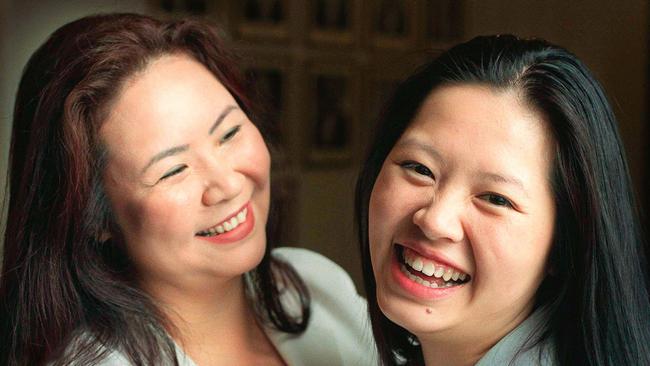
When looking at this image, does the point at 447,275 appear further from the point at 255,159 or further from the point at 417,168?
the point at 255,159

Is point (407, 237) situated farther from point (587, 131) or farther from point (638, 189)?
point (638, 189)

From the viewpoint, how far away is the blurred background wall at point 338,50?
2818 millimetres

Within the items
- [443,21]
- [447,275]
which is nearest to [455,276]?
[447,275]

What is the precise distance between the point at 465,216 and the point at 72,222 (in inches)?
25.8

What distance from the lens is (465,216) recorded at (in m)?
0.99

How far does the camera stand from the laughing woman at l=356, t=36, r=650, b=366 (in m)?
0.98

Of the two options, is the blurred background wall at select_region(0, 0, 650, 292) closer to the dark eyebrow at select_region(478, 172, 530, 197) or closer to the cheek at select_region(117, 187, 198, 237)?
the cheek at select_region(117, 187, 198, 237)

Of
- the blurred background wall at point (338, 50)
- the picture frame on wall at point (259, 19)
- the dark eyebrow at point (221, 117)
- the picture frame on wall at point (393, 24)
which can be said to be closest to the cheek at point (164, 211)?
the dark eyebrow at point (221, 117)

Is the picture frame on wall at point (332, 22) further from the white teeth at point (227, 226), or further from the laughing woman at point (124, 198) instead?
the white teeth at point (227, 226)

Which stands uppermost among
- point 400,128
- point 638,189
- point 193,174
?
point 400,128

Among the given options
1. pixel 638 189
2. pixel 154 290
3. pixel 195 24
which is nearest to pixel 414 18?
pixel 638 189

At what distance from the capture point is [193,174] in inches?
51.4

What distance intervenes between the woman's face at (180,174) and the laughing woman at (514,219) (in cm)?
34

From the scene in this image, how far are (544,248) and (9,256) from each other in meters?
0.86
